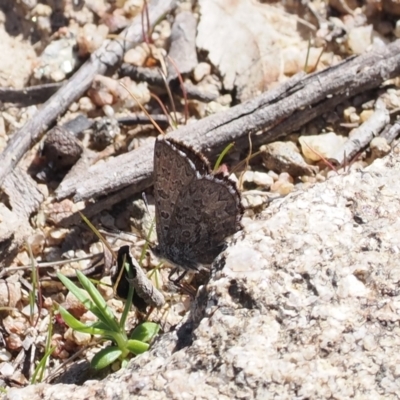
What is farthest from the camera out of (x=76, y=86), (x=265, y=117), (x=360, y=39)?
(x=360, y=39)

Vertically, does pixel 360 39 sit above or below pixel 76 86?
below

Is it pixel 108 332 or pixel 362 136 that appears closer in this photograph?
pixel 108 332

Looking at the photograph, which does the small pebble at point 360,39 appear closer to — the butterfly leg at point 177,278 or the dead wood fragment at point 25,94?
the dead wood fragment at point 25,94

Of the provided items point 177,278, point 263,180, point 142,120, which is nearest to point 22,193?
point 142,120

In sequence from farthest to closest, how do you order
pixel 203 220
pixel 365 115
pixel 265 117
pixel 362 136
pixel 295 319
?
pixel 365 115 → pixel 362 136 → pixel 265 117 → pixel 203 220 → pixel 295 319

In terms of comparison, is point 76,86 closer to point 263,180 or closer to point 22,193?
point 22,193
